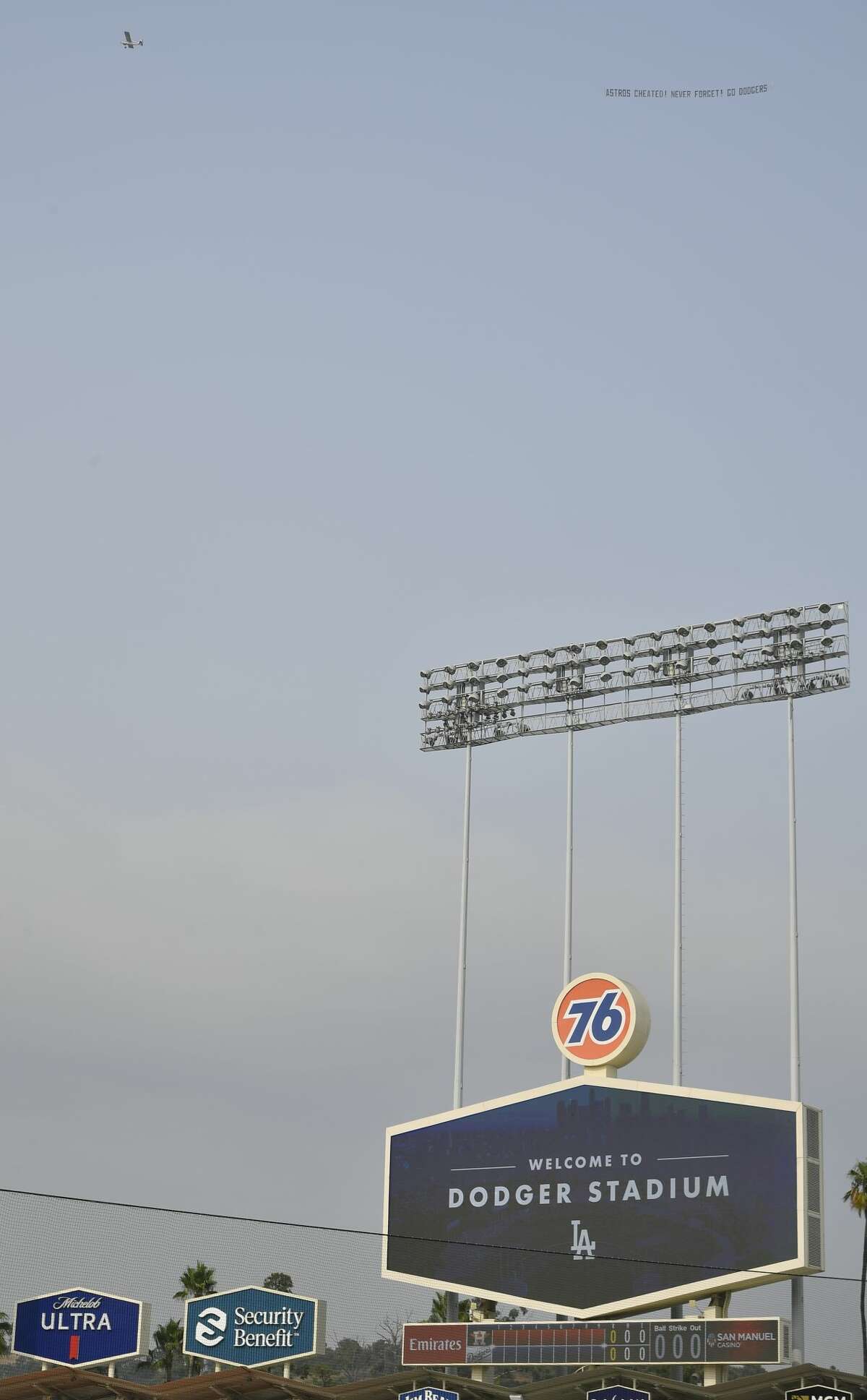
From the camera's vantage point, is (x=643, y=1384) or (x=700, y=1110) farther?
(x=700, y=1110)

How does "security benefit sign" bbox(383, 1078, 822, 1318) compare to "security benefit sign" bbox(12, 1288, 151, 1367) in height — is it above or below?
above

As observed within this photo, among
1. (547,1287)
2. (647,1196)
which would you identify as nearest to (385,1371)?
(547,1287)

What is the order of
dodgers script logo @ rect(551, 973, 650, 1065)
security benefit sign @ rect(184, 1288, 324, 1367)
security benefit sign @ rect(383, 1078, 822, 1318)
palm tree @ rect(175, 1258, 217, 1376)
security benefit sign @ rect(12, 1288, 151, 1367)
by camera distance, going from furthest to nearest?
1. palm tree @ rect(175, 1258, 217, 1376)
2. dodgers script logo @ rect(551, 973, 650, 1065)
3. security benefit sign @ rect(383, 1078, 822, 1318)
4. security benefit sign @ rect(184, 1288, 324, 1367)
5. security benefit sign @ rect(12, 1288, 151, 1367)

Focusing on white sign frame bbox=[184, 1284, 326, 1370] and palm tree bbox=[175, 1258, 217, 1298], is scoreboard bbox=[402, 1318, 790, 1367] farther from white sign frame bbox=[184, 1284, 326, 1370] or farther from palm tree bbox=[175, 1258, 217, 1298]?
palm tree bbox=[175, 1258, 217, 1298]

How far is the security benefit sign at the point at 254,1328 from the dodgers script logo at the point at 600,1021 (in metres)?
6.39

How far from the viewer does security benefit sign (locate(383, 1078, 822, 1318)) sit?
2722cm

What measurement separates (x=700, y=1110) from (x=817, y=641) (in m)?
9.22

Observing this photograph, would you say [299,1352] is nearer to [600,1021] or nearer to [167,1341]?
[600,1021]

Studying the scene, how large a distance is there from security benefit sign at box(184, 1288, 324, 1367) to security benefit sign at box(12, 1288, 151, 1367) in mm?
1842

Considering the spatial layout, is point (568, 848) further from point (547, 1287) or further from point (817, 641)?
point (547, 1287)

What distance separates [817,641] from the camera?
32844 millimetres

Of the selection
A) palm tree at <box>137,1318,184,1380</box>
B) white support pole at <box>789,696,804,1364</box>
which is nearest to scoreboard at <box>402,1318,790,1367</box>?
white support pole at <box>789,696,804,1364</box>

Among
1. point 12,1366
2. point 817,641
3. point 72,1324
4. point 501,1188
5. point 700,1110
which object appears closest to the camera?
point 72,1324

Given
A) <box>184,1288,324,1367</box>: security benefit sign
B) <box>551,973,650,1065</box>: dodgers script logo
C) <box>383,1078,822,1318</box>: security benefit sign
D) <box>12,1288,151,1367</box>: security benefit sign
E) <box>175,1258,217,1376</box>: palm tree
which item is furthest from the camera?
<box>175,1258,217,1376</box>: palm tree
